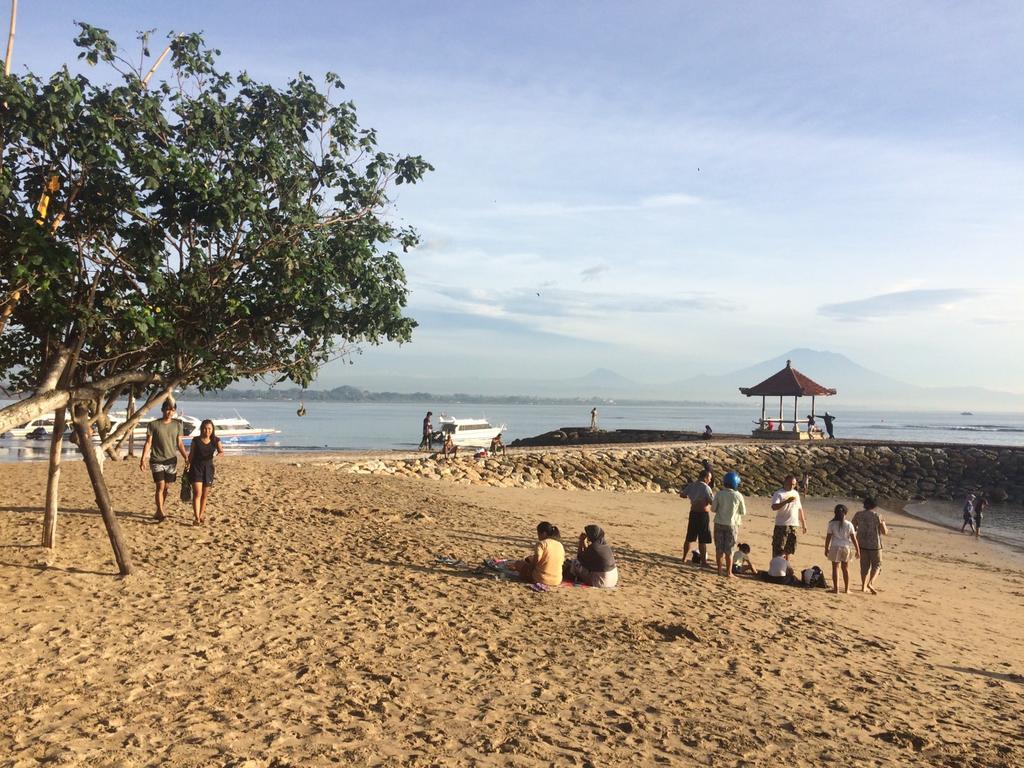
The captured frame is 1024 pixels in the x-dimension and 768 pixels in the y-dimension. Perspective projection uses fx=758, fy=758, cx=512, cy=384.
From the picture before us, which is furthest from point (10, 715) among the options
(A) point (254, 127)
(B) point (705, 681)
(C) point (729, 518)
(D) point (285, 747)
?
(C) point (729, 518)

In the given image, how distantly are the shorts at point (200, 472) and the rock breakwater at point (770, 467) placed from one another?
13448 millimetres

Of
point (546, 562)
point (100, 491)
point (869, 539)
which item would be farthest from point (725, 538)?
point (100, 491)

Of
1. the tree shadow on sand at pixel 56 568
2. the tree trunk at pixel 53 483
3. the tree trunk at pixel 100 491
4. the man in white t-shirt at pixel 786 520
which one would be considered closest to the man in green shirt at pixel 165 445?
the tree trunk at pixel 53 483

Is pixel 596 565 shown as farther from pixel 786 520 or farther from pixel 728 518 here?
pixel 786 520

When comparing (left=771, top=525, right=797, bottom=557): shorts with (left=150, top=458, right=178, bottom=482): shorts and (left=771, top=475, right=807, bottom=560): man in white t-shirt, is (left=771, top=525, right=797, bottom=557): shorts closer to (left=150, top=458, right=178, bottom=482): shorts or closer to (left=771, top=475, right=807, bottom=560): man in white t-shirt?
(left=771, top=475, right=807, bottom=560): man in white t-shirt

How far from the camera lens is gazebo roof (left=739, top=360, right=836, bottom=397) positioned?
3909cm

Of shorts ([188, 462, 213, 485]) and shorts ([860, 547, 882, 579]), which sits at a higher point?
shorts ([188, 462, 213, 485])

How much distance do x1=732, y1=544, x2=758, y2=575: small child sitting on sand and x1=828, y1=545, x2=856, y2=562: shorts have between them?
3.94 ft

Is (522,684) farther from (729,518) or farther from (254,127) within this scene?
(254,127)

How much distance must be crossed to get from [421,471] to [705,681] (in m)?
→ 19.2

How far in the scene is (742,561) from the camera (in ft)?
39.7

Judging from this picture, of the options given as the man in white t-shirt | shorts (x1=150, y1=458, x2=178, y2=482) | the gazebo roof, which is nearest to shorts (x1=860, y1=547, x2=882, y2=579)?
the man in white t-shirt

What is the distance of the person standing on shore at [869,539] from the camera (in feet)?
38.2

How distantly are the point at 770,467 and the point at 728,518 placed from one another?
27545mm
